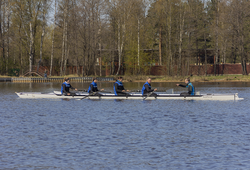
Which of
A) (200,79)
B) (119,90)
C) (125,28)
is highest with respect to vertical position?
(125,28)

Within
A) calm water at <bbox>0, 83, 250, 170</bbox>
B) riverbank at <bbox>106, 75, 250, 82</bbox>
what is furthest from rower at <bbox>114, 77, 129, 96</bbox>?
riverbank at <bbox>106, 75, 250, 82</bbox>

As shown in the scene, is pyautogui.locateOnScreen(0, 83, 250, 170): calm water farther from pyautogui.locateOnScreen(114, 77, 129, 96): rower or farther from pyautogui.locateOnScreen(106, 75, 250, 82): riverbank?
pyautogui.locateOnScreen(106, 75, 250, 82): riverbank

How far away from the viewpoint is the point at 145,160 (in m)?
10.0

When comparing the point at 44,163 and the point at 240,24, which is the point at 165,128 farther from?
the point at 240,24

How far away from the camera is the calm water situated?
9883mm

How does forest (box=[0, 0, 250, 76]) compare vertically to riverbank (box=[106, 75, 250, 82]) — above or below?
above

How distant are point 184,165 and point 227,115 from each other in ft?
32.8

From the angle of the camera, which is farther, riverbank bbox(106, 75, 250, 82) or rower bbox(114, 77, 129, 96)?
riverbank bbox(106, 75, 250, 82)

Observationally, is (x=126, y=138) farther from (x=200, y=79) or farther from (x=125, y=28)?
(x=125, y=28)

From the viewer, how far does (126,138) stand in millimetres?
12945

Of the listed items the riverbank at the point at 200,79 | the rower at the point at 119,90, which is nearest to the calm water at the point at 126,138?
the rower at the point at 119,90

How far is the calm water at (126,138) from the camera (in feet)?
32.4

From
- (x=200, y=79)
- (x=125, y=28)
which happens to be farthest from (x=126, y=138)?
(x=125, y=28)

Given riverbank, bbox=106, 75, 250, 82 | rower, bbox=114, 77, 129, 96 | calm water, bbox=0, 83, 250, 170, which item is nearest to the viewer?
calm water, bbox=0, 83, 250, 170
